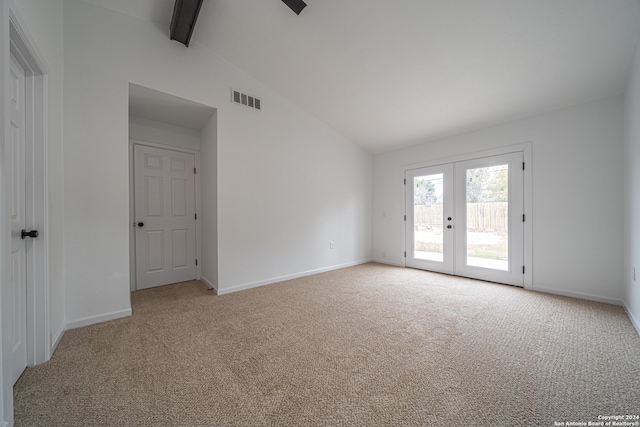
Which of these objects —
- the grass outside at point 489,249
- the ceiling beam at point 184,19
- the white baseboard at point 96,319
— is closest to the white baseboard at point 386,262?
the grass outside at point 489,249

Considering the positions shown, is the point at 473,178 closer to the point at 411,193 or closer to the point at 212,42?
the point at 411,193

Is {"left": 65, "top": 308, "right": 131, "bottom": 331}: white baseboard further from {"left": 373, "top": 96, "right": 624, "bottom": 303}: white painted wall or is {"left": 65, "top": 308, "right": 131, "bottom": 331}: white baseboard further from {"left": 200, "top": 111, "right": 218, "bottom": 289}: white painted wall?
{"left": 373, "top": 96, "right": 624, "bottom": 303}: white painted wall

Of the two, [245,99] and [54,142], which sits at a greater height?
[245,99]

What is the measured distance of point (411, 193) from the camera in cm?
468

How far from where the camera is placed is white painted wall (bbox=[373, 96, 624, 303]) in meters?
2.79

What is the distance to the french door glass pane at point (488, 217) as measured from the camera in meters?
3.58

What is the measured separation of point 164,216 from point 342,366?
136 inches

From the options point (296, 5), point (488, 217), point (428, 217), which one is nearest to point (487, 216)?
point (488, 217)

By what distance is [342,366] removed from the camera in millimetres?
1676

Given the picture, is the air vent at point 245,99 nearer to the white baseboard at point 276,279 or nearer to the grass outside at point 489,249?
the white baseboard at point 276,279

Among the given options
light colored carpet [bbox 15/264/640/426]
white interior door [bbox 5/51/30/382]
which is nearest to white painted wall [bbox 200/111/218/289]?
light colored carpet [bbox 15/264/640/426]

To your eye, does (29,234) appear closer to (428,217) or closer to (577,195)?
(428,217)

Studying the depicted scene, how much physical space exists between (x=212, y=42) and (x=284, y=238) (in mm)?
2887

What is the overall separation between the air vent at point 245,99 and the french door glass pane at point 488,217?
11.8 ft
